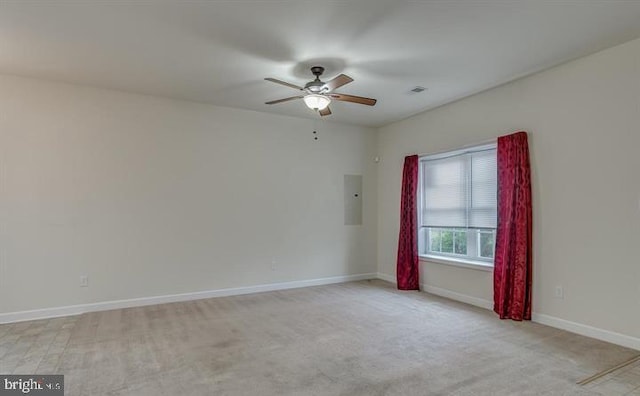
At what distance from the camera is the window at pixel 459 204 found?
4.64 meters

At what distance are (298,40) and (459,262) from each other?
3567 mm

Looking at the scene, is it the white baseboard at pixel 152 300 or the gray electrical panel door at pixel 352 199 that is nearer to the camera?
the white baseboard at pixel 152 300

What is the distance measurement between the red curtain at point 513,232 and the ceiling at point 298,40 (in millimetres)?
890

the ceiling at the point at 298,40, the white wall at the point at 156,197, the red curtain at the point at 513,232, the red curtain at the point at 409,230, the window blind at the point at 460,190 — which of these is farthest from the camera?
the red curtain at the point at 409,230

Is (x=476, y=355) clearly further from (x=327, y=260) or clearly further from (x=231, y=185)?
(x=231, y=185)

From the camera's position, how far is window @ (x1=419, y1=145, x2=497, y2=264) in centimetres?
464

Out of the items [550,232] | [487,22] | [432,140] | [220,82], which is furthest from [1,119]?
[550,232]

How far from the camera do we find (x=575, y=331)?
3539mm

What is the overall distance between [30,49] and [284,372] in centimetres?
378

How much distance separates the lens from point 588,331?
11.3 feet

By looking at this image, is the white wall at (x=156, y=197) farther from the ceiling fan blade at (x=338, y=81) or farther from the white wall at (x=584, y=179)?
the white wall at (x=584, y=179)

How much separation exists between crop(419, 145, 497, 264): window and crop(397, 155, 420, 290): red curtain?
0.49ft

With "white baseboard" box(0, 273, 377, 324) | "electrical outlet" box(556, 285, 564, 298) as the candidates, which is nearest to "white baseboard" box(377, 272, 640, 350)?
"electrical outlet" box(556, 285, 564, 298)

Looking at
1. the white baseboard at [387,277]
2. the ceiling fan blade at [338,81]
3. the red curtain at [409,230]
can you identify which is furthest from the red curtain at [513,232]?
the ceiling fan blade at [338,81]
